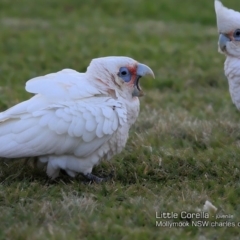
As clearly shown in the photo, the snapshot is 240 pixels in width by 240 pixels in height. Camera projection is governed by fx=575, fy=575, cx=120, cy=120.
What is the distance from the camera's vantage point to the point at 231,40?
4.64m

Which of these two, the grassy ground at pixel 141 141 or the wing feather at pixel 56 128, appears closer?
the grassy ground at pixel 141 141

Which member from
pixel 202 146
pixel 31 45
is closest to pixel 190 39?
pixel 31 45

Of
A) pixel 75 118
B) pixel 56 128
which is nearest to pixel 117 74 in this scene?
pixel 75 118

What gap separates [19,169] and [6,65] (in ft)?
11.1

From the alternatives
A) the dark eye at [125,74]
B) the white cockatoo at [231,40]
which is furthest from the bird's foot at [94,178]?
the white cockatoo at [231,40]

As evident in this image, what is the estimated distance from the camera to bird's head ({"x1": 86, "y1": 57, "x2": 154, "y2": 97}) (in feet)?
13.6

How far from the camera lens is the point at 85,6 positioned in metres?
11.5

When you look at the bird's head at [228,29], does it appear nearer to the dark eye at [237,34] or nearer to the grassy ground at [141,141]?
the dark eye at [237,34]

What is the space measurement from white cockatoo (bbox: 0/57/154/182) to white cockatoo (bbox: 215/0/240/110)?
2.51 feet

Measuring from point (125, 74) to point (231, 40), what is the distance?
3.32ft

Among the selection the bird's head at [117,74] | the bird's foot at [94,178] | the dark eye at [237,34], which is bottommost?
the bird's foot at [94,178]

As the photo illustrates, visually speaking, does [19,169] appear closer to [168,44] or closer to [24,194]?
[24,194]

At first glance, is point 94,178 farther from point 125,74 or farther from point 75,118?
point 125,74

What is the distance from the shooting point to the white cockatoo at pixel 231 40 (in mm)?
4527
